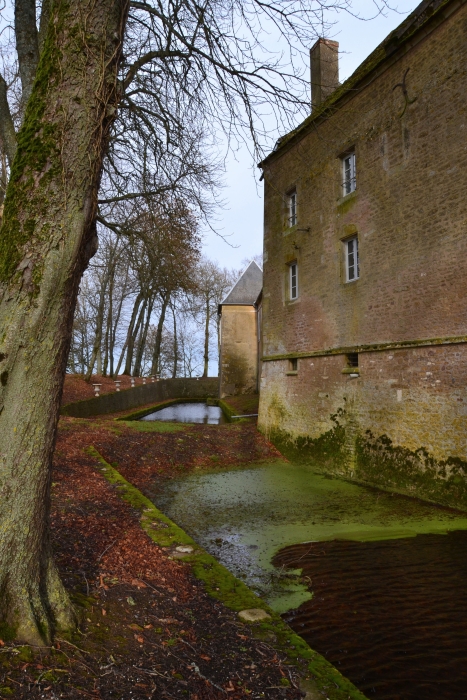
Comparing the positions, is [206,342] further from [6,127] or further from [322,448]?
[6,127]

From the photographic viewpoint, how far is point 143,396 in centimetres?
2691

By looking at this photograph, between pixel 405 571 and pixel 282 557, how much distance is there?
1.55 metres

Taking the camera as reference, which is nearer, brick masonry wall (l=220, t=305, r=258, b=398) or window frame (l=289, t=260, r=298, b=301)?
window frame (l=289, t=260, r=298, b=301)

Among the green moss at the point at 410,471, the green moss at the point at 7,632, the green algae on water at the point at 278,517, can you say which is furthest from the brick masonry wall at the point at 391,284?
the green moss at the point at 7,632

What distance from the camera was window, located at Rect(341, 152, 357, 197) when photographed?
12531mm

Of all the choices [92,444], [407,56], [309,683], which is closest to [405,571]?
[309,683]

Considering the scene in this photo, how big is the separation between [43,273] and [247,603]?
3.11 meters

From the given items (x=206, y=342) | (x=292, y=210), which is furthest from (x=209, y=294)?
(x=292, y=210)

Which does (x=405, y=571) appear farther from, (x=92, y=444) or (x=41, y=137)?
(x=92, y=444)

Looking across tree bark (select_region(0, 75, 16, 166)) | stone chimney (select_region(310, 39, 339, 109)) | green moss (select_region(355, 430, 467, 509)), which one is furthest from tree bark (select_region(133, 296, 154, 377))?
tree bark (select_region(0, 75, 16, 166))

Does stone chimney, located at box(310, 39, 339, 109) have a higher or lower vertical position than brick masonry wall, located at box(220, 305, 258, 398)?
higher

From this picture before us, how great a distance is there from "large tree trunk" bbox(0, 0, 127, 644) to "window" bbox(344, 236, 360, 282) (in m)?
9.79

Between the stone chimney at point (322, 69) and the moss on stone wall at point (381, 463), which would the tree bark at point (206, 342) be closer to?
the moss on stone wall at point (381, 463)

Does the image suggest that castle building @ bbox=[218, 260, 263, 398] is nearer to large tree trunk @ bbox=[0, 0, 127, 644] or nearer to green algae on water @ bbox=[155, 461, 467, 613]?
green algae on water @ bbox=[155, 461, 467, 613]
